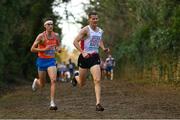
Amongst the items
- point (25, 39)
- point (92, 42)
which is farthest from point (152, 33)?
point (92, 42)

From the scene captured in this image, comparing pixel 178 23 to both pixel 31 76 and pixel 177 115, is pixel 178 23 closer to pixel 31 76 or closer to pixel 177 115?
pixel 177 115

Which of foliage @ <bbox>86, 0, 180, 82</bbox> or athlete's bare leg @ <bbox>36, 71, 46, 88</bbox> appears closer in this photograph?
athlete's bare leg @ <bbox>36, 71, 46, 88</bbox>

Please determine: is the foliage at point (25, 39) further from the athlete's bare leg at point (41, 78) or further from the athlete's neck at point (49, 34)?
the athlete's neck at point (49, 34)

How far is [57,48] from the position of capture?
1338 centimetres

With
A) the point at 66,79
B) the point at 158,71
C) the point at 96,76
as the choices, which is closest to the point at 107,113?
the point at 96,76

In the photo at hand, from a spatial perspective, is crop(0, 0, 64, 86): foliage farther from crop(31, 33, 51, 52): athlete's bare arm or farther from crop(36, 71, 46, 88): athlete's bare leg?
crop(31, 33, 51, 52): athlete's bare arm

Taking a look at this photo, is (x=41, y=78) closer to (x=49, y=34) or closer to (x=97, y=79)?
(x=49, y=34)

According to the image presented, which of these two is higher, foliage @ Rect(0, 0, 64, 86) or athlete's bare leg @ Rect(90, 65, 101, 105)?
foliage @ Rect(0, 0, 64, 86)

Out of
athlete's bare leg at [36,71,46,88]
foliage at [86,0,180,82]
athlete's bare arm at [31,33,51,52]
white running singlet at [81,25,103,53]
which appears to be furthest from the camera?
foliage at [86,0,180,82]

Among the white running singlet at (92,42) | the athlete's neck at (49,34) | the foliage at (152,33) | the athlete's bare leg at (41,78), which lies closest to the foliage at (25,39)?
the foliage at (152,33)

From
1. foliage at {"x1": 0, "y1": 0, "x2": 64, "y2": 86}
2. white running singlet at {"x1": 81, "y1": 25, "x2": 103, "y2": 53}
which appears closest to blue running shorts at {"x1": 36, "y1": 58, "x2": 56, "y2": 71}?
white running singlet at {"x1": 81, "y1": 25, "x2": 103, "y2": 53}

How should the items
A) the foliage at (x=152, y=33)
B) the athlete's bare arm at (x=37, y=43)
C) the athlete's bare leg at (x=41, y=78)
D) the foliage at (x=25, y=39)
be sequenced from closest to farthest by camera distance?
1. the athlete's bare arm at (x=37, y=43)
2. the athlete's bare leg at (x=41, y=78)
3. the foliage at (x=152, y=33)
4. the foliage at (x=25, y=39)

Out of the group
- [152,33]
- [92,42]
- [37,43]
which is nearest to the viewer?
[92,42]

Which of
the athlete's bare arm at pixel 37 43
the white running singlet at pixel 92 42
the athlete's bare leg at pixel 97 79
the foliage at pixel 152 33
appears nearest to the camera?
the athlete's bare leg at pixel 97 79
